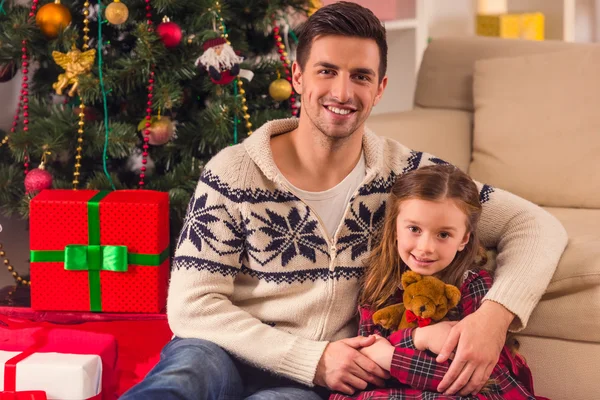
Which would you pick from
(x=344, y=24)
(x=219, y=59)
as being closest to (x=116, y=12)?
(x=219, y=59)

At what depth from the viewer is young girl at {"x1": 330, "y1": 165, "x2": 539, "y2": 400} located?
145 centimetres

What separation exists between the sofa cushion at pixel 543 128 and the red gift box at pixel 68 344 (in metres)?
1.15

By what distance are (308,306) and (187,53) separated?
2.70 ft

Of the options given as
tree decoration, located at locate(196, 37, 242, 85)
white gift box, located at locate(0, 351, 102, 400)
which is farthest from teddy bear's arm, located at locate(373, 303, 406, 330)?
tree decoration, located at locate(196, 37, 242, 85)

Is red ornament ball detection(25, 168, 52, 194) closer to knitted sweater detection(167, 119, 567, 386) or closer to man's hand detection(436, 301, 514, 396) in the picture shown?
knitted sweater detection(167, 119, 567, 386)

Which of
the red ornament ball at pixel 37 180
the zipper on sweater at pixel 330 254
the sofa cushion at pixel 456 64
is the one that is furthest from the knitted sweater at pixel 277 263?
the sofa cushion at pixel 456 64

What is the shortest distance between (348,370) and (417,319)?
0.50 ft

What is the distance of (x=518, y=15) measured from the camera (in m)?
3.61

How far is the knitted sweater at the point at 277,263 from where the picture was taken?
153 cm

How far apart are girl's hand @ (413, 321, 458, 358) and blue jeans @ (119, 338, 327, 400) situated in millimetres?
220

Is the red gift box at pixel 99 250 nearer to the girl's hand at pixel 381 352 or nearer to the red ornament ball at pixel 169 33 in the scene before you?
the red ornament ball at pixel 169 33

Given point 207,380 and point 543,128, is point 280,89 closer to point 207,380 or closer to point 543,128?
point 543,128

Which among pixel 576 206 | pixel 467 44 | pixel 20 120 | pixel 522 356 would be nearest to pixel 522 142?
pixel 576 206

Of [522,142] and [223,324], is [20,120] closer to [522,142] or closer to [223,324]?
[223,324]
